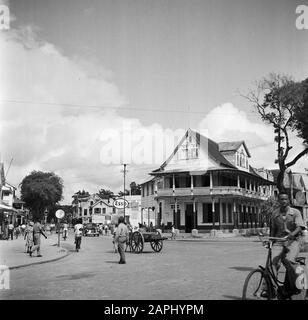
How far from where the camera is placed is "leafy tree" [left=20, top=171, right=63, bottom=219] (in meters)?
82.1

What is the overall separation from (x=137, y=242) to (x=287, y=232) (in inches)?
514

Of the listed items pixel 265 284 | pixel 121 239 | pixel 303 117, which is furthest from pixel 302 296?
pixel 303 117

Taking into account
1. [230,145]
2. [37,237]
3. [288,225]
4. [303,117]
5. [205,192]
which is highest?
[230,145]

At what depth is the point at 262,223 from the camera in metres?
50.8

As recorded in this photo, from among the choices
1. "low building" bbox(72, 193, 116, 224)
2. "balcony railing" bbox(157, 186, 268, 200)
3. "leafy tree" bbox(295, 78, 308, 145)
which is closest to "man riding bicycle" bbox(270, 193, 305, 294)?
"leafy tree" bbox(295, 78, 308, 145)

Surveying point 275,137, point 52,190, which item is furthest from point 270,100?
point 52,190

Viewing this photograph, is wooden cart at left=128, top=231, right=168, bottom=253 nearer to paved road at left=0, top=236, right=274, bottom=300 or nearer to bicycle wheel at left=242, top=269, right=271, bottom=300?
paved road at left=0, top=236, right=274, bottom=300

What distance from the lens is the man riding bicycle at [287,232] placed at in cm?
704

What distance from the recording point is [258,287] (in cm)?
685

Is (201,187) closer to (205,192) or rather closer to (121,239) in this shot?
(205,192)

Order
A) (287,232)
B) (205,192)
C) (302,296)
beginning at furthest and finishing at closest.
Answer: (205,192), (287,232), (302,296)

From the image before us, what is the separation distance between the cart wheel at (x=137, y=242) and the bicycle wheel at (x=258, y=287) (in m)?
12.9

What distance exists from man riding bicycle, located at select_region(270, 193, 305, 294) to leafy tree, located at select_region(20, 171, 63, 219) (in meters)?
77.9
